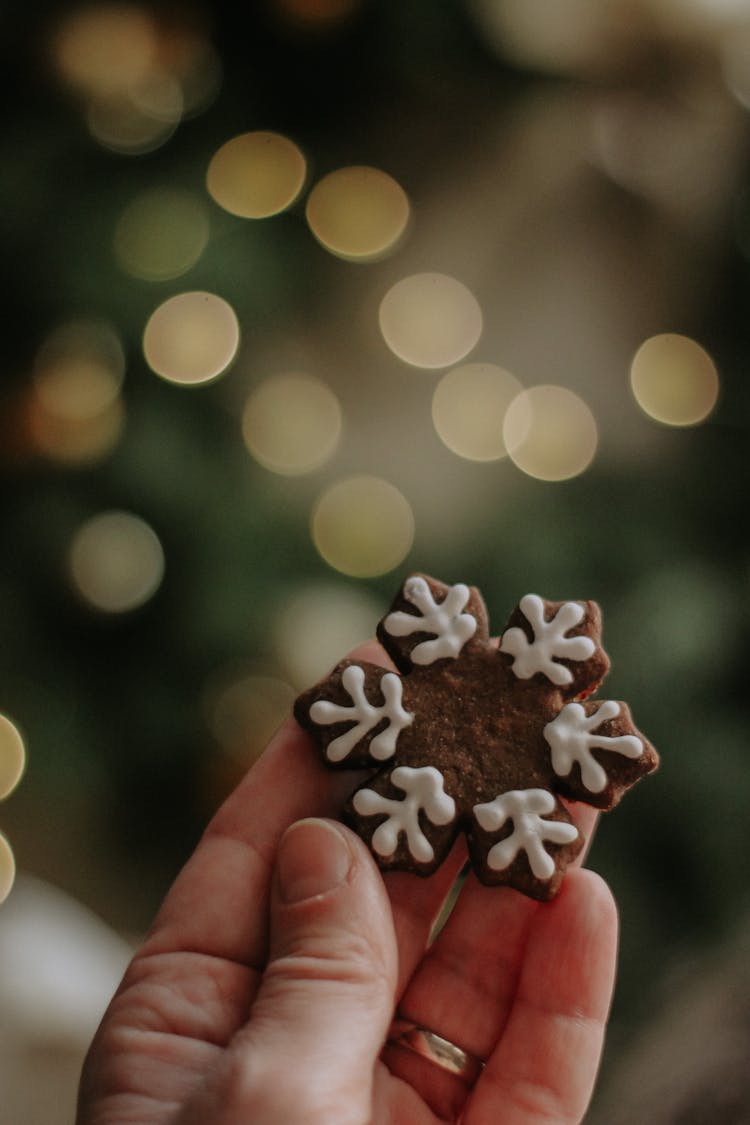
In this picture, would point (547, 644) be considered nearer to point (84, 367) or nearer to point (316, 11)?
point (84, 367)

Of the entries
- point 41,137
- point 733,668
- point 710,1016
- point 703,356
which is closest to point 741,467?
point 703,356

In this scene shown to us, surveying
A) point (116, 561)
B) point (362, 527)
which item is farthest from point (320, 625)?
point (116, 561)

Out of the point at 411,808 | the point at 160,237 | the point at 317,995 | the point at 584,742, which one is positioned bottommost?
the point at 317,995

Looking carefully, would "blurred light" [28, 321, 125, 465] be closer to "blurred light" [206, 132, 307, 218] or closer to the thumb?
"blurred light" [206, 132, 307, 218]

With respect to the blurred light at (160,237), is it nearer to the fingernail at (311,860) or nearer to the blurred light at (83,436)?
the blurred light at (83,436)

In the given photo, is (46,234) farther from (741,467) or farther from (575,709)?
(741,467)
